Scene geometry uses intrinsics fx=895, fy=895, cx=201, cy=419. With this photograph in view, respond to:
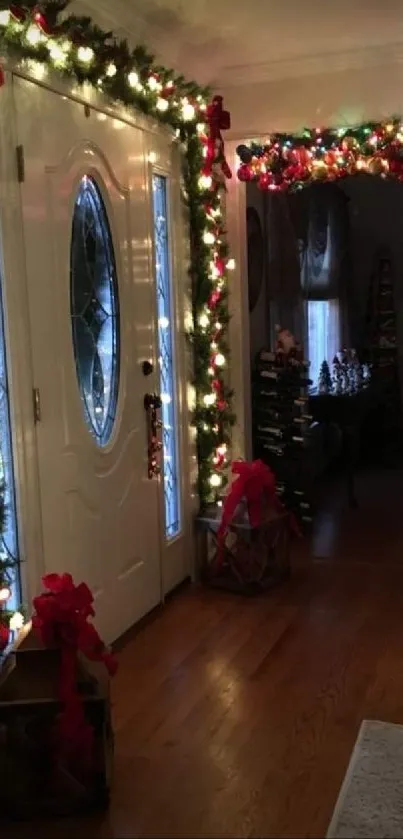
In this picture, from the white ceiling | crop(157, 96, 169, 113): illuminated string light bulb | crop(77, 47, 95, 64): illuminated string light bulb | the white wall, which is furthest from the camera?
the white wall

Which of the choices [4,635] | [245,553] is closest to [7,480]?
[4,635]

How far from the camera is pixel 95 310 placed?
3568mm

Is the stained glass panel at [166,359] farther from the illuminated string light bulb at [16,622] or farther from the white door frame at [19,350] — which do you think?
the illuminated string light bulb at [16,622]

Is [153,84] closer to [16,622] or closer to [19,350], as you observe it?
[19,350]

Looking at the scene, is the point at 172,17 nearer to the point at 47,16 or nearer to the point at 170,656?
the point at 47,16

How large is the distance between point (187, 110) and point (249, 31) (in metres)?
0.48

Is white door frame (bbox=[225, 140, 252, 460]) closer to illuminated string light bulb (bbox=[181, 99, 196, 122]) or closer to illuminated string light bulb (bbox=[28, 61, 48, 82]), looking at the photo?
illuminated string light bulb (bbox=[181, 99, 196, 122])

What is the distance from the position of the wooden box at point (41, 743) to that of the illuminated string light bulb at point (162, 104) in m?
2.51

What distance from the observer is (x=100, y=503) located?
140 inches

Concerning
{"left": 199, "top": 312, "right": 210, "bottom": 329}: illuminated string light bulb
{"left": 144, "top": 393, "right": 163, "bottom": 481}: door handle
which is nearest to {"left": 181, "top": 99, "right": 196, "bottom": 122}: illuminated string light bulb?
{"left": 199, "top": 312, "right": 210, "bottom": 329}: illuminated string light bulb

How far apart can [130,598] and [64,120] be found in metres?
1.98

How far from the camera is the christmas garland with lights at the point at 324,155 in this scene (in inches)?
176

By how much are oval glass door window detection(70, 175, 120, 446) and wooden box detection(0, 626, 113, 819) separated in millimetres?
1162

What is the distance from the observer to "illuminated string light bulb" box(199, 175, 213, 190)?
4.49 meters
